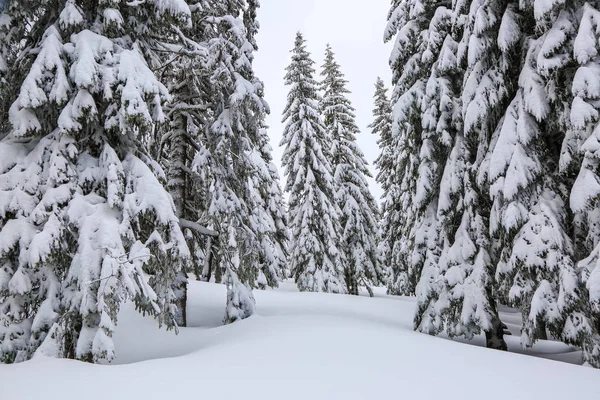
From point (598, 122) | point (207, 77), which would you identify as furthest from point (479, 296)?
point (207, 77)

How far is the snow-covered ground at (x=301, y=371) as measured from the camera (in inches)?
176

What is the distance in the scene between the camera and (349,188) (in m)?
22.9

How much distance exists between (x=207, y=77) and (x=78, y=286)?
251 inches

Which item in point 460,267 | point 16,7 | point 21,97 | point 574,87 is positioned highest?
point 16,7

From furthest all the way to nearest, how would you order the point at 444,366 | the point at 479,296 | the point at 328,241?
the point at 328,241
the point at 479,296
the point at 444,366

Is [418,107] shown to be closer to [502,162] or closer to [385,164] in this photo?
[502,162]

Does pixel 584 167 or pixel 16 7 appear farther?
pixel 584 167

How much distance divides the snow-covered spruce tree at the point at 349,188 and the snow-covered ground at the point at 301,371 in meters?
13.7

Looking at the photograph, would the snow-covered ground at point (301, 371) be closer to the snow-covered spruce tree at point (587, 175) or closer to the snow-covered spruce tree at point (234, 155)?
the snow-covered spruce tree at point (587, 175)

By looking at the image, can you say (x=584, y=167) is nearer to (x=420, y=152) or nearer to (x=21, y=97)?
(x=420, y=152)

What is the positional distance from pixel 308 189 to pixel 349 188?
332 cm

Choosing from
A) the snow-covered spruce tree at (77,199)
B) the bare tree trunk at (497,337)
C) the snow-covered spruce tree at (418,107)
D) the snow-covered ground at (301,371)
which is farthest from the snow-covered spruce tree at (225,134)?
the bare tree trunk at (497,337)

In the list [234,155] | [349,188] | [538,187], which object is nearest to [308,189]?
[349,188]

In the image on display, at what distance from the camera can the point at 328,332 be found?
766cm
